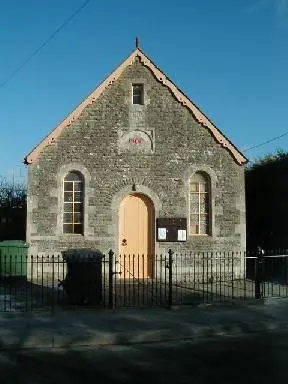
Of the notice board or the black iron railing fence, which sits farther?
the notice board

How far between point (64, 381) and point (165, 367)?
4.96 feet

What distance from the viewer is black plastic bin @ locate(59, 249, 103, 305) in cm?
1237

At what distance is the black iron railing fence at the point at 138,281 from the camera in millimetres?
12414

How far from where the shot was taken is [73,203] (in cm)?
1731

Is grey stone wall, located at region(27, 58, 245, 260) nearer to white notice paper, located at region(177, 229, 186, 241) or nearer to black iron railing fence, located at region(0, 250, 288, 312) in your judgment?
white notice paper, located at region(177, 229, 186, 241)

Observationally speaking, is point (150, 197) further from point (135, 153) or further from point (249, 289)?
point (249, 289)

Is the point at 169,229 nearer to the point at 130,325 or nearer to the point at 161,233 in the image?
the point at 161,233

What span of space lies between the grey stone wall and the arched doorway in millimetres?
263

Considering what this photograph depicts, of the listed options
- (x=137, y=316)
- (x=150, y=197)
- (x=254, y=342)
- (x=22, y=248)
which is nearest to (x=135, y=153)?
(x=150, y=197)

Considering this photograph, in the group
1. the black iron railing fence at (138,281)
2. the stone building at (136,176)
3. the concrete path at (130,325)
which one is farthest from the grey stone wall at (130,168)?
the concrete path at (130,325)

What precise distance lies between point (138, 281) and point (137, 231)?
2.75 meters

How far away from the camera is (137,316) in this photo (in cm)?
1134

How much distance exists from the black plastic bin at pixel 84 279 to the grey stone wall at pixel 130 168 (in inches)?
176

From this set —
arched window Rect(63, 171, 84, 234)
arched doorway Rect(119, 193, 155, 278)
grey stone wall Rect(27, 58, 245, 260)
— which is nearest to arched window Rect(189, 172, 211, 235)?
grey stone wall Rect(27, 58, 245, 260)
